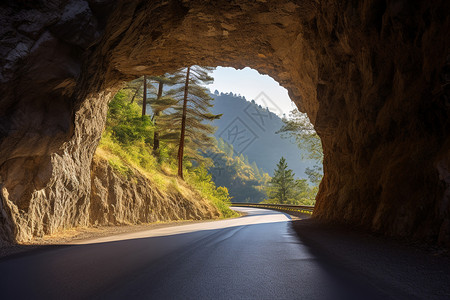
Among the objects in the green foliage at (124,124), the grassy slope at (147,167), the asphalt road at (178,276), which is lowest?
the asphalt road at (178,276)

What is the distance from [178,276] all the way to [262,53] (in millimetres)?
11442

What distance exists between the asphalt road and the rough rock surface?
6501 mm

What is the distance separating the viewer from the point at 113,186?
1227 cm

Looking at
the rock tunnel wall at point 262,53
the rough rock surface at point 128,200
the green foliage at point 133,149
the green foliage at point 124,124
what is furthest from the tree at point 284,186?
the rock tunnel wall at point 262,53

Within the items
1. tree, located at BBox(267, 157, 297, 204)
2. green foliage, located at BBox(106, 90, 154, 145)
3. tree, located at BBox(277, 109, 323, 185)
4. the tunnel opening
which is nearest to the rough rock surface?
the tunnel opening

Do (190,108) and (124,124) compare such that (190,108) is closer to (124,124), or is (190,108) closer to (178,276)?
(124,124)

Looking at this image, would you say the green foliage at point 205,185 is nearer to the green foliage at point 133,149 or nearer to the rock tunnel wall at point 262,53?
the green foliage at point 133,149

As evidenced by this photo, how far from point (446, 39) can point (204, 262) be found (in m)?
6.16

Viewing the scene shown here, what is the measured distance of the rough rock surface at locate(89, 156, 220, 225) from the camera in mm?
11211

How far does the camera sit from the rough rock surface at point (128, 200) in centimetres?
1121

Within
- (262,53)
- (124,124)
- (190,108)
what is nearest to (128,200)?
(262,53)

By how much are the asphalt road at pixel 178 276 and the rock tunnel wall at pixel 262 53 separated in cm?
281

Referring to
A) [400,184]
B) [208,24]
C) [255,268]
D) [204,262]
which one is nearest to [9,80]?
[204,262]

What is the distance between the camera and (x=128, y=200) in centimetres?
1298
